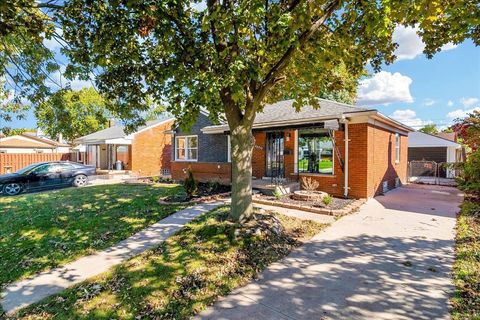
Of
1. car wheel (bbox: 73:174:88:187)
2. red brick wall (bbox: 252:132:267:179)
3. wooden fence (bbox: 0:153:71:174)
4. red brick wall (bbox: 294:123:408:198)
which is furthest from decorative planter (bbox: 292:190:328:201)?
wooden fence (bbox: 0:153:71:174)

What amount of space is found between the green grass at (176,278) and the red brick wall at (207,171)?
802cm

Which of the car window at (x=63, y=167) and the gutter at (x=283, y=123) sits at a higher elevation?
the gutter at (x=283, y=123)

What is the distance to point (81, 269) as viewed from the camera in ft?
17.5

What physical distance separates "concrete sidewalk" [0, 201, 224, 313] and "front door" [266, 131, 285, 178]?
21.1ft

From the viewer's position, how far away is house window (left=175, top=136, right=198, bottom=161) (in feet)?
56.2

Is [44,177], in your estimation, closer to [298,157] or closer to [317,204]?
[298,157]

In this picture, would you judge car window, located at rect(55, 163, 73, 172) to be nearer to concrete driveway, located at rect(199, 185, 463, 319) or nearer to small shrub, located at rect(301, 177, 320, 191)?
small shrub, located at rect(301, 177, 320, 191)

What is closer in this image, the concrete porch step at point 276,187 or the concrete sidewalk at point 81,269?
the concrete sidewalk at point 81,269

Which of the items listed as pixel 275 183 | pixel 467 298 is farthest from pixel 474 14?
pixel 275 183

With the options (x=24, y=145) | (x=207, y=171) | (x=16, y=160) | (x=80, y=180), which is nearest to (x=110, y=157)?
(x=16, y=160)

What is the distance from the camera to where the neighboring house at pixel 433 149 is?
80.2 ft

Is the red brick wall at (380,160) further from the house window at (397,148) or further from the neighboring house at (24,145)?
the neighboring house at (24,145)

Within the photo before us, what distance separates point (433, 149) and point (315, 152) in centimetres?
1991

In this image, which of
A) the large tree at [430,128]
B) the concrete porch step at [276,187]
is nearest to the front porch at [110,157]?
the concrete porch step at [276,187]
